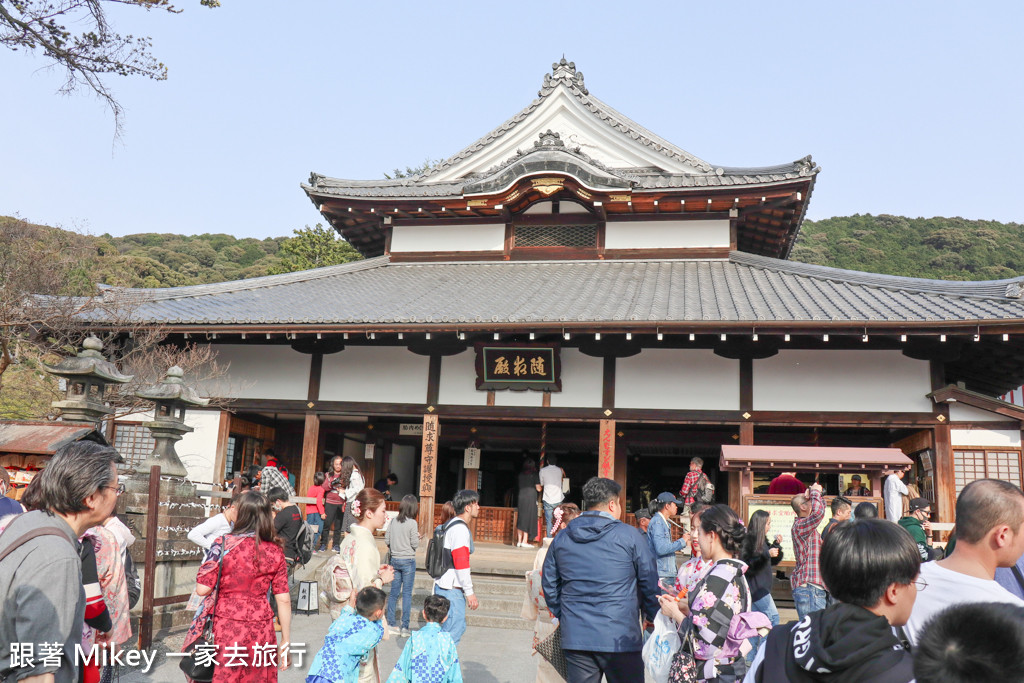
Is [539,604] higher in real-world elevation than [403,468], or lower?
lower

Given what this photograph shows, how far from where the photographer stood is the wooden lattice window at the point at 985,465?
1052 cm

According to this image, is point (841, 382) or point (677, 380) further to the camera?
point (677, 380)

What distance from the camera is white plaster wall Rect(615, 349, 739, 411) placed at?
11859 millimetres

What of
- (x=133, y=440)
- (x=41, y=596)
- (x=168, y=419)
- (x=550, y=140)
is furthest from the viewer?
(x=550, y=140)

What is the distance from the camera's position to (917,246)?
149ft

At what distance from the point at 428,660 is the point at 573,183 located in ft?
35.7

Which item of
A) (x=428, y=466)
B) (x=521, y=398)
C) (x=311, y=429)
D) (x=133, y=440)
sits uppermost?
(x=521, y=398)

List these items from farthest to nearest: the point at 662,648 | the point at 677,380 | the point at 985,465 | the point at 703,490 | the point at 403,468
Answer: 1. the point at 403,468
2. the point at 677,380
3. the point at 985,465
4. the point at 703,490
5. the point at 662,648

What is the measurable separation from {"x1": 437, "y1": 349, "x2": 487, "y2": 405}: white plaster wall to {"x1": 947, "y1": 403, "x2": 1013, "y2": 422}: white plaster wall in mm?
6953

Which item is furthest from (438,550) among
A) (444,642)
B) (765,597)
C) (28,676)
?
(28,676)

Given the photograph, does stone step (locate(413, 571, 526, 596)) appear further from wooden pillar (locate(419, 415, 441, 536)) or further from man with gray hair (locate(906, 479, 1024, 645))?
man with gray hair (locate(906, 479, 1024, 645))

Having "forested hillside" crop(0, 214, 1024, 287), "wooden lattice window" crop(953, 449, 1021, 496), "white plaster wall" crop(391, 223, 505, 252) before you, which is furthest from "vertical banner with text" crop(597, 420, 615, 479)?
"forested hillside" crop(0, 214, 1024, 287)

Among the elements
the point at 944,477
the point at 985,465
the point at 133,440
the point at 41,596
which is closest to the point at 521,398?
the point at 944,477

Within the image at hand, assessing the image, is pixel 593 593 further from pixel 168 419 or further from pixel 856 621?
pixel 168 419
